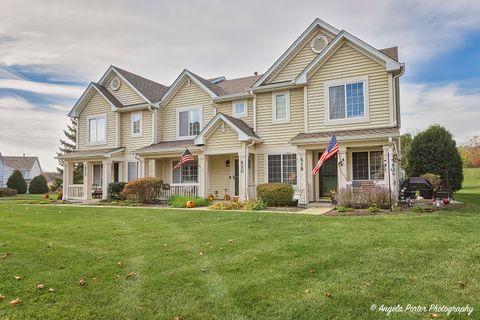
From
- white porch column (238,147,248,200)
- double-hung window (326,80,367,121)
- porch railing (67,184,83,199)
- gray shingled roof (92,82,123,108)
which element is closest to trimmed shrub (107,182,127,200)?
porch railing (67,184,83,199)

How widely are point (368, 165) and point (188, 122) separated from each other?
35.9ft

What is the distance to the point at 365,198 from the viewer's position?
40.8 ft

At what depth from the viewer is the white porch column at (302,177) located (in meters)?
15.3

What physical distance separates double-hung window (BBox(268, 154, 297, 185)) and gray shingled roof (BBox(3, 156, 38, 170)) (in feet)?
201

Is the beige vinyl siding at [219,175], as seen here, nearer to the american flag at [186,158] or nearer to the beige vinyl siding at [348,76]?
the american flag at [186,158]

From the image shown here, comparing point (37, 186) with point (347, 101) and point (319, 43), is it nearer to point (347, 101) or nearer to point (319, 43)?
point (319, 43)

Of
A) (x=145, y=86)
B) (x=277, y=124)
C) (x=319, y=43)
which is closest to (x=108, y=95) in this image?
(x=145, y=86)

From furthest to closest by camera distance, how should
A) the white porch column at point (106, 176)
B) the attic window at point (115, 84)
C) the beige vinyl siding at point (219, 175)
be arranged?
the attic window at point (115, 84), the white porch column at point (106, 176), the beige vinyl siding at point (219, 175)

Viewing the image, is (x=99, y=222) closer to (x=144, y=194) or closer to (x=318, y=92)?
(x=144, y=194)

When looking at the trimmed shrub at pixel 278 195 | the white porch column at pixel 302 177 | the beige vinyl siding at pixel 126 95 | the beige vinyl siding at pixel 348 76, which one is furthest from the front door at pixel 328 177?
the beige vinyl siding at pixel 126 95

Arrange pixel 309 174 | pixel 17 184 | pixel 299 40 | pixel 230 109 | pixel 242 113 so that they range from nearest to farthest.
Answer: pixel 309 174 < pixel 299 40 < pixel 242 113 < pixel 230 109 < pixel 17 184

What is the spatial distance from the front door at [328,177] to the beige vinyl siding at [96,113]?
13.9m

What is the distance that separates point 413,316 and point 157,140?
62.9 ft

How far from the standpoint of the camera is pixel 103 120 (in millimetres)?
23219
